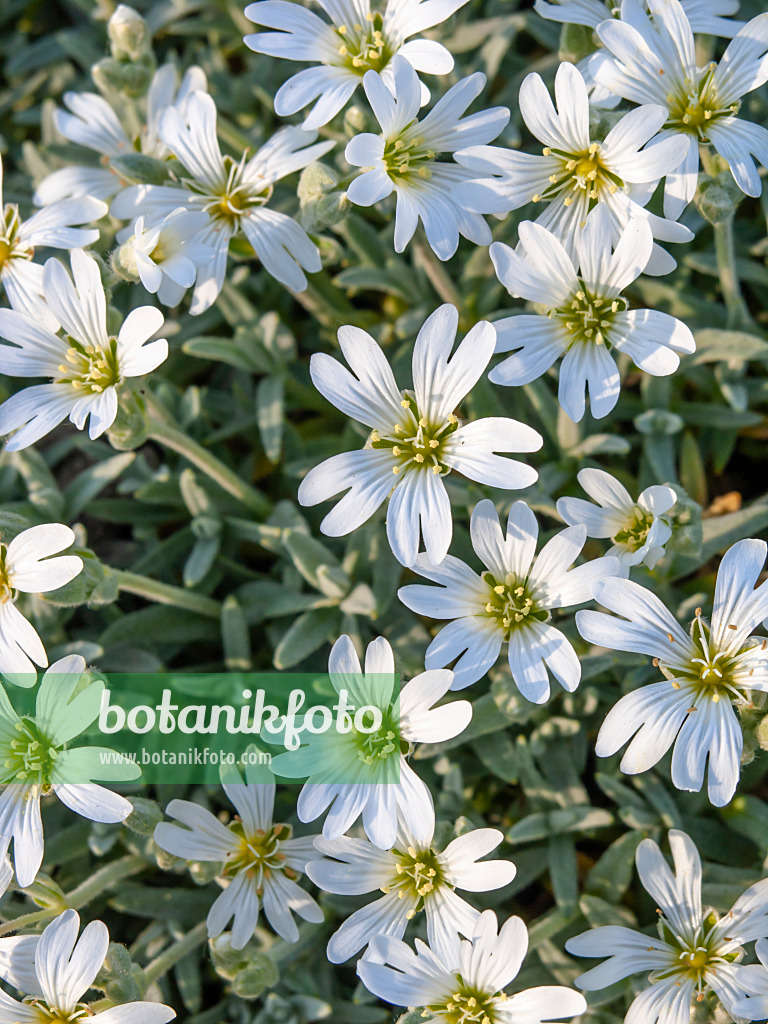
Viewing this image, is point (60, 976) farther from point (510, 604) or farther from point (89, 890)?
point (510, 604)

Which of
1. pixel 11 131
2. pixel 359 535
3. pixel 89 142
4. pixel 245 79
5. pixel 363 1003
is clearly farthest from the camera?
pixel 11 131

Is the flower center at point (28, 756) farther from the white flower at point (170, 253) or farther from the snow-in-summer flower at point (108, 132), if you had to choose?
the snow-in-summer flower at point (108, 132)

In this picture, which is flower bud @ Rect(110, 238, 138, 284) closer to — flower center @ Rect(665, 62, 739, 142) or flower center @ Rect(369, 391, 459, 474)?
flower center @ Rect(369, 391, 459, 474)

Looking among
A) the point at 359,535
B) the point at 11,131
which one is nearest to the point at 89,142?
the point at 11,131

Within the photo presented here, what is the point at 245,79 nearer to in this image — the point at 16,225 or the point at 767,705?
the point at 16,225

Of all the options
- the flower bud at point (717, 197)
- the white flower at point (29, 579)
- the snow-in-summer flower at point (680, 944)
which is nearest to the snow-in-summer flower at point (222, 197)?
the white flower at point (29, 579)

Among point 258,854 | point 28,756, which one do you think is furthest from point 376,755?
point 28,756
